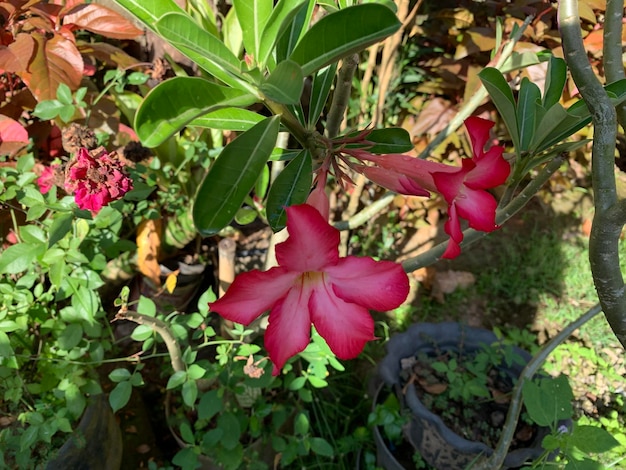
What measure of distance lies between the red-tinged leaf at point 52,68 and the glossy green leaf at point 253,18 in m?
0.80

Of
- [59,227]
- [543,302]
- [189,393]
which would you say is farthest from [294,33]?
[543,302]

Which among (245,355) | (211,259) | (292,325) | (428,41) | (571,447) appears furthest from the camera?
(428,41)

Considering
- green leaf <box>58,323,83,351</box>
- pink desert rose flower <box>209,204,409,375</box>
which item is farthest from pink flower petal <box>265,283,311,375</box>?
green leaf <box>58,323,83,351</box>

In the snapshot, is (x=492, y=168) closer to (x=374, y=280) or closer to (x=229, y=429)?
(x=374, y=280)

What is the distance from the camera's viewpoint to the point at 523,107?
2.24ft

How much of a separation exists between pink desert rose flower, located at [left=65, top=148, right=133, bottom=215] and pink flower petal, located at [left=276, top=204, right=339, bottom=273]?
43cm

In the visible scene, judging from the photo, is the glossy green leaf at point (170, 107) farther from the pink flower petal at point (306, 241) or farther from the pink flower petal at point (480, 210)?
the pink flower petal at point (480, 210)

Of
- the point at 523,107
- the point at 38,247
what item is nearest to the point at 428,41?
the point at 523,107

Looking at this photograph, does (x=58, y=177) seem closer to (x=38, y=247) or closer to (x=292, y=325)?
Result: (x=38, y=247)

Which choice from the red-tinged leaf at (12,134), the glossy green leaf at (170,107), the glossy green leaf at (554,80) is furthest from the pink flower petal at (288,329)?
the red-tinged leaf at (12,134)

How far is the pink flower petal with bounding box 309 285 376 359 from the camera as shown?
53 centimetres

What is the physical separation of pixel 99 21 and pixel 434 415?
1.41 meters

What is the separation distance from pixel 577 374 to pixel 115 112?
1968 millimetres

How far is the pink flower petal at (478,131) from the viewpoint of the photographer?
542 millimetres
